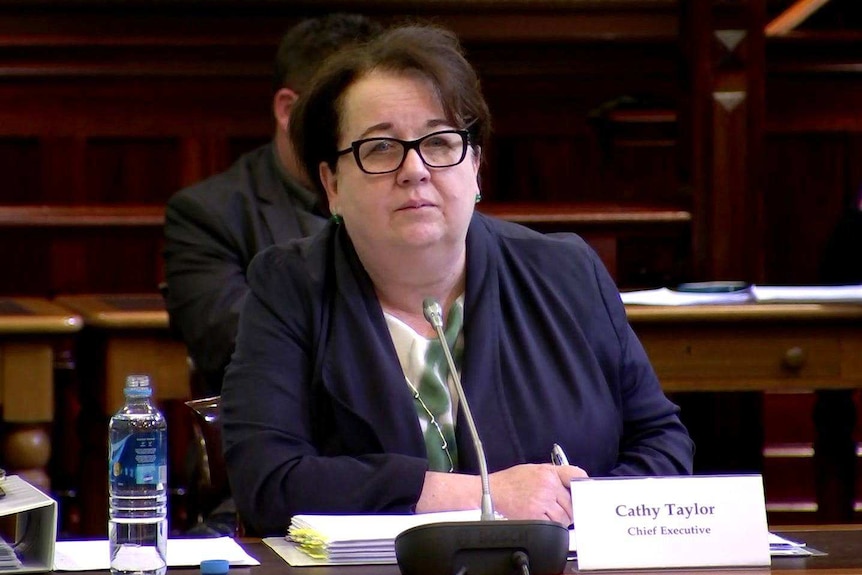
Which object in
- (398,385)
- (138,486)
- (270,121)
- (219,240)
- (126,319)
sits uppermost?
(270,121)

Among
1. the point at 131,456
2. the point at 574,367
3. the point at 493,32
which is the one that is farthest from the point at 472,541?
the point at 493,32

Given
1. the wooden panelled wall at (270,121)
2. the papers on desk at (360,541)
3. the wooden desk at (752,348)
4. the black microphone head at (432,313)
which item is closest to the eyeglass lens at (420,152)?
the black microphone head at (432,313)

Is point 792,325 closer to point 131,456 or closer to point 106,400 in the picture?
point 106,400

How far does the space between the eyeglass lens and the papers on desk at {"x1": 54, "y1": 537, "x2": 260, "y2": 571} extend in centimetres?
58

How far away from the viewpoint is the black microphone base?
1.42 meters

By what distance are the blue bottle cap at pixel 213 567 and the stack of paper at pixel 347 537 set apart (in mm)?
92

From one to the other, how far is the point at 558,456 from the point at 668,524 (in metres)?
0.45

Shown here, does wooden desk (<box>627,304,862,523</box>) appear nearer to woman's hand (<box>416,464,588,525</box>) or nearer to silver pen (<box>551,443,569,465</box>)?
silver pen (<box>551,443,569,465</box>)

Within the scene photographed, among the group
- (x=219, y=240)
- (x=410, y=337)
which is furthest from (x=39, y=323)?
(x=410, y=337)

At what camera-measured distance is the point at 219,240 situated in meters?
3.20

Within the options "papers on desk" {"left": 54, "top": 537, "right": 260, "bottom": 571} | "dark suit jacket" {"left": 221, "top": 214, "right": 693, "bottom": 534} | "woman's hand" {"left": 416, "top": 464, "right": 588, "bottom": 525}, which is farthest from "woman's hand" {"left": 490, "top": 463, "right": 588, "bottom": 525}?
"papers on desk" {"left": 54, "top": 537, "right": 260, "bottom": 571}

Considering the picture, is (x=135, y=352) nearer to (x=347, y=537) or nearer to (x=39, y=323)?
(x=39, y=323)

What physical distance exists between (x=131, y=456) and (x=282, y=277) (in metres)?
0.54

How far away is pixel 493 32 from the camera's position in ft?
16.2
